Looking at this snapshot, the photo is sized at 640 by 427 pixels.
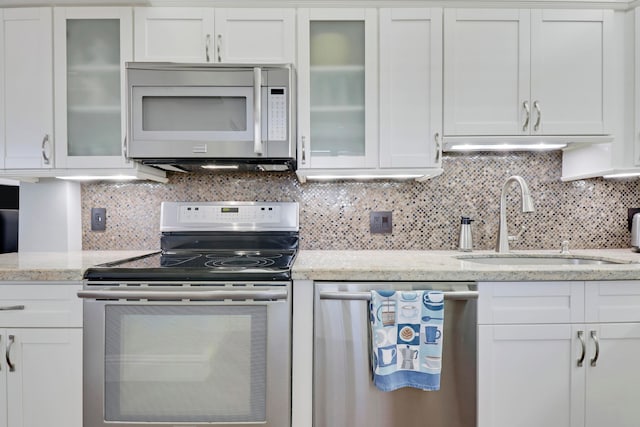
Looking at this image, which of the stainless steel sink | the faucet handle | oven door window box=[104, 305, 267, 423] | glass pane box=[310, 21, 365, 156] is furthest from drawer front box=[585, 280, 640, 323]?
oven door window box=[104, 305, 267, 423]

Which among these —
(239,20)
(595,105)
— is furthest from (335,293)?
(595,105)

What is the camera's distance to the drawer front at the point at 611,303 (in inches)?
57.7

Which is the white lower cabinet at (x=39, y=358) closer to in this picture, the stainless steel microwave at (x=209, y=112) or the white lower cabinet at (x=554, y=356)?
the stainless steel microwave at (x=209, y=112)

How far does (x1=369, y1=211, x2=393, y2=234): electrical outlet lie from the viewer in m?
2.11

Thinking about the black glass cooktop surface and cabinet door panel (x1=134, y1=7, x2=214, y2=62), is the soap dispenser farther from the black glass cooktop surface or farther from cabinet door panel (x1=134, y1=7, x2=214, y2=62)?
cabinet door panel (x1=134, y1=7, x2=214, y2=62)

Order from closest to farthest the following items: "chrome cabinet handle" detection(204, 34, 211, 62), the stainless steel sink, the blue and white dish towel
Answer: the blue and white dish towel, "chrome cabinet handle" detection(204, 34, 211, 62), the stainless steel sink

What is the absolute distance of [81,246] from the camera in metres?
2.12

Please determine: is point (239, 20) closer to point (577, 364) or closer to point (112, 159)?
point (112, 159)

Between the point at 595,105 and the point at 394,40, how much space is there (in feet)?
3.26

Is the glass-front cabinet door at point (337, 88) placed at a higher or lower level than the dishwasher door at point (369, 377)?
higher

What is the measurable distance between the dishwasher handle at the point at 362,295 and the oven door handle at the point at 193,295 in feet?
0.53

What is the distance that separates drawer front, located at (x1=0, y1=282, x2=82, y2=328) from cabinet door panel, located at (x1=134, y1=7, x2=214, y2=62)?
1.09 meters

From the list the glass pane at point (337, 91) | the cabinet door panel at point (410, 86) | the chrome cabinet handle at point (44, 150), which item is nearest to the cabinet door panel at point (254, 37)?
the glass pane at point (337, 91)

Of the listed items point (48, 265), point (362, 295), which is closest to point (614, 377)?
point (362, 295)
